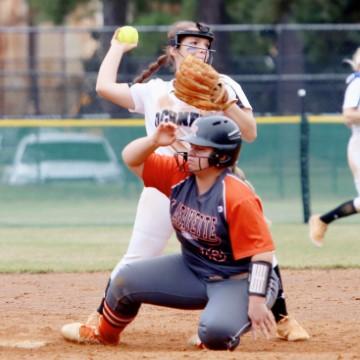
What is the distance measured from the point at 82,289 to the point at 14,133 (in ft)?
20.1

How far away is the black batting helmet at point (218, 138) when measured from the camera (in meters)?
5.58

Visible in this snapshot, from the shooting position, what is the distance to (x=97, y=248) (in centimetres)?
1110

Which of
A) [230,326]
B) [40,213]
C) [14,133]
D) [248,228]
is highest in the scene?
[248,228]

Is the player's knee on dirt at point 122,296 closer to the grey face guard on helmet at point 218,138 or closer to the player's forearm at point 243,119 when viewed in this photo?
the grey face guard on helmet at point 218,138

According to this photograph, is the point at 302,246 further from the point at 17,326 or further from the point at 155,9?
the point at 155,9

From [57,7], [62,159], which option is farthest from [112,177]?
[57,7]

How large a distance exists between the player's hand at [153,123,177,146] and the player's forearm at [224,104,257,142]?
1.44 ft

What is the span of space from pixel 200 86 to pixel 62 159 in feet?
29.7

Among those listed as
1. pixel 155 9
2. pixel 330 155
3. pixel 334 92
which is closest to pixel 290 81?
pixel 334 92

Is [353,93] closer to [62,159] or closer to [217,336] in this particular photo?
[217,336]

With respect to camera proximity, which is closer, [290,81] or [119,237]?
[119,237]

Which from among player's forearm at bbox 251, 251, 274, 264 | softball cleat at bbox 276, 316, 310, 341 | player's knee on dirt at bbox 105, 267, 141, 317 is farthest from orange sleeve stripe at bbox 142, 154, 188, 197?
softball cleat at bbox 276, 316, 310, 341

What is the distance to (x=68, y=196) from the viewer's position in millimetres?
14672

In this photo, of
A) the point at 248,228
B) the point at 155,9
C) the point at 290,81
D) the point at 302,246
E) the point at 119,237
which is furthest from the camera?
the point at 155,9
